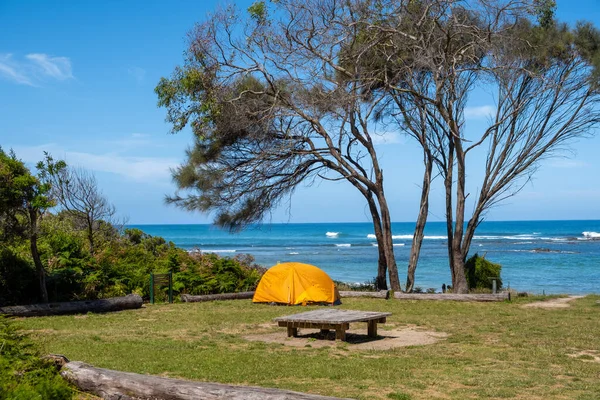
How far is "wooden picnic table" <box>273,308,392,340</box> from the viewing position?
38.8 ft

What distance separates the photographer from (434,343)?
11766mm

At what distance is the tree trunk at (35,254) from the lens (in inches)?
604

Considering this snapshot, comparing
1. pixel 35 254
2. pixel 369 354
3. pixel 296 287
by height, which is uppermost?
pixel 35 254

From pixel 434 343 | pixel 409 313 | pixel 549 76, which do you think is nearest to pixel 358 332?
pixel 434 343

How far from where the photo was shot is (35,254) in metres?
15.9

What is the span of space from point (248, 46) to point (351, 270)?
23.8 m

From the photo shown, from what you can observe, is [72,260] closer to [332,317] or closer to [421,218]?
[332,317]

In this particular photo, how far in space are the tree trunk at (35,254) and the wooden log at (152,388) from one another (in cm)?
851

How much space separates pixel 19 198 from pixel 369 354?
8.73 metres

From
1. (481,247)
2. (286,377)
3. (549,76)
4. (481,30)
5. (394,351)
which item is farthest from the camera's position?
(481,247)

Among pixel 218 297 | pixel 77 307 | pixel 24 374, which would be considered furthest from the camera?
pixel 218 297

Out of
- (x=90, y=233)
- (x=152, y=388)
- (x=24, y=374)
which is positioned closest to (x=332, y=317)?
(x=152, y=388)

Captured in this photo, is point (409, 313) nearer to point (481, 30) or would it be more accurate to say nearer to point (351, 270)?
point (481, 30)

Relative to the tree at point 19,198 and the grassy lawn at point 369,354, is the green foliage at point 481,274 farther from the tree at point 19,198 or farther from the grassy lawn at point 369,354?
the tree at point 19,198
